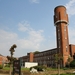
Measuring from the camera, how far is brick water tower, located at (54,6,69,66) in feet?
185

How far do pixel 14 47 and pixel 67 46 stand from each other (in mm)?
37272

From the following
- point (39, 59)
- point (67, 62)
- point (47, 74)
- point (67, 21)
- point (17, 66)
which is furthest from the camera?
point (39, 59)

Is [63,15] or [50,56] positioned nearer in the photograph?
[63,15]

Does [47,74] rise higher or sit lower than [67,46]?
lower

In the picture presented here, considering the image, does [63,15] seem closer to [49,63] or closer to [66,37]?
[66,37]

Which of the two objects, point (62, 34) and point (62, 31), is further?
point (62, 31)

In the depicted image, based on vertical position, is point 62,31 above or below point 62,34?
above

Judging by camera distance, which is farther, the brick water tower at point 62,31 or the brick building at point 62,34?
the brick water tower at point 62,31

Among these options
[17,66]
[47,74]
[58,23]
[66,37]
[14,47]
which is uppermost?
[58,23]

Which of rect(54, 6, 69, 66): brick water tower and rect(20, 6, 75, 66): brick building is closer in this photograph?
rect(20, 6, 75, 66): brick building

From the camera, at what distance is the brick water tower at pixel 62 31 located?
56.5 meters

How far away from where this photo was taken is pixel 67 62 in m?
54.4

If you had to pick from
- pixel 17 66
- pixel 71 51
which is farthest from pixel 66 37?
pixel 17 66

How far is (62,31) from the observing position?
58.8m
